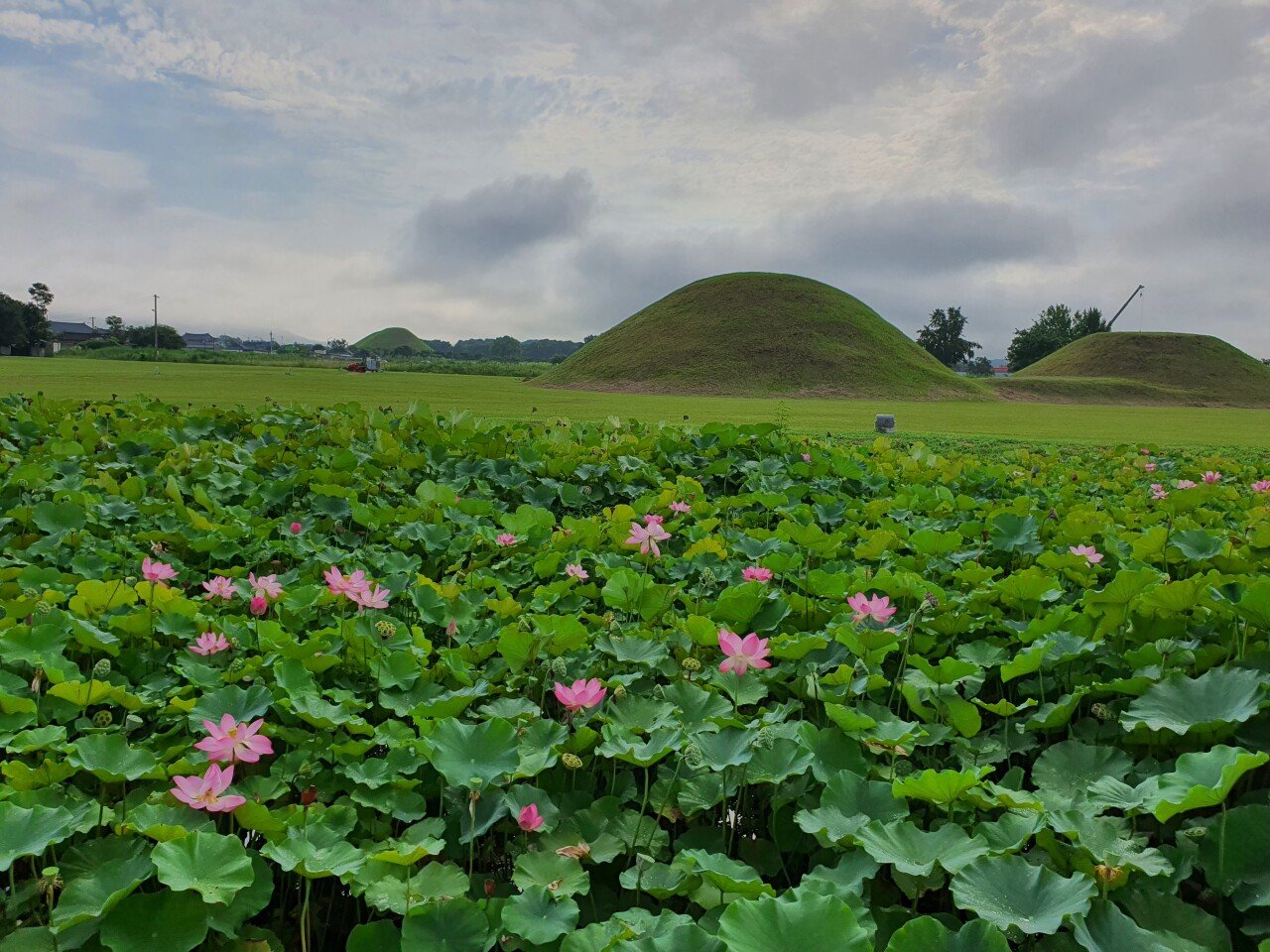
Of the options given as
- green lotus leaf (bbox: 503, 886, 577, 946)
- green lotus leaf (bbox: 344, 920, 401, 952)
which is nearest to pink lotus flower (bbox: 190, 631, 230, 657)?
green lotus leaf (bbox: 344, 920, 401, 952)

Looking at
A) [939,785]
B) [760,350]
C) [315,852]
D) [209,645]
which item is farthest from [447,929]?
[760,350]

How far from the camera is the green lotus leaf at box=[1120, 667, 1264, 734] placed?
51.6 inches

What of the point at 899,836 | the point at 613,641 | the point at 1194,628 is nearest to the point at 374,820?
the point at 613,641

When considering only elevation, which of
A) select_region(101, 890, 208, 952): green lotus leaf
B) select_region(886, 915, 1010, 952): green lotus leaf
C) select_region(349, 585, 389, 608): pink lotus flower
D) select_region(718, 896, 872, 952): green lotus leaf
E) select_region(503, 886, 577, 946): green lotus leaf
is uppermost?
select_region(349, 585, 389, 608): pink lotus flower

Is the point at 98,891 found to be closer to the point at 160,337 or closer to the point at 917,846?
the point at 917,846

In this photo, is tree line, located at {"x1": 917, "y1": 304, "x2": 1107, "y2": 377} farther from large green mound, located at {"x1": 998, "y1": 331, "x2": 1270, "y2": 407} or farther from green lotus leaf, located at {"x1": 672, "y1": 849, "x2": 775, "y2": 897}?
green lotus leaf, located at {"x1": 672, "y1": 849, "x2": 775, "y2": 897}

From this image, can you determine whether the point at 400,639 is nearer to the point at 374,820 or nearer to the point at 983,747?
the point at 374,820

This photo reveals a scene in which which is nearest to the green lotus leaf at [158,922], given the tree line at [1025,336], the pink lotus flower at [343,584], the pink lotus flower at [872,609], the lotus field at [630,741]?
the lotus field at [630,741]

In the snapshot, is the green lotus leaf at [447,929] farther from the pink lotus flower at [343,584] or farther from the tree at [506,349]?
the tree at [506,349]

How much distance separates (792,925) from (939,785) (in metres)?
0.38

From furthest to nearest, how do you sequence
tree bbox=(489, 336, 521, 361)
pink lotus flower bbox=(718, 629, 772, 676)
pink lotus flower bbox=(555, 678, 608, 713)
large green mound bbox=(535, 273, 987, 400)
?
1. tree bbox=(489, 336, 521, 361)
2. large green mound bbox=(535, 273, 987, 400)
3. pink lotus flower bbox=(718, 629, 772, 676)
4. pink lotus flower bbox=(555, 678, 608, 713)

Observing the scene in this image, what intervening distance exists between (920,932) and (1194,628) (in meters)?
1.27

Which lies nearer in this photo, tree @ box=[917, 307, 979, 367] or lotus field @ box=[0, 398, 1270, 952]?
lotus field @ box=[0, 398, 1270, 952]

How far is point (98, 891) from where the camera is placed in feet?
3.54
